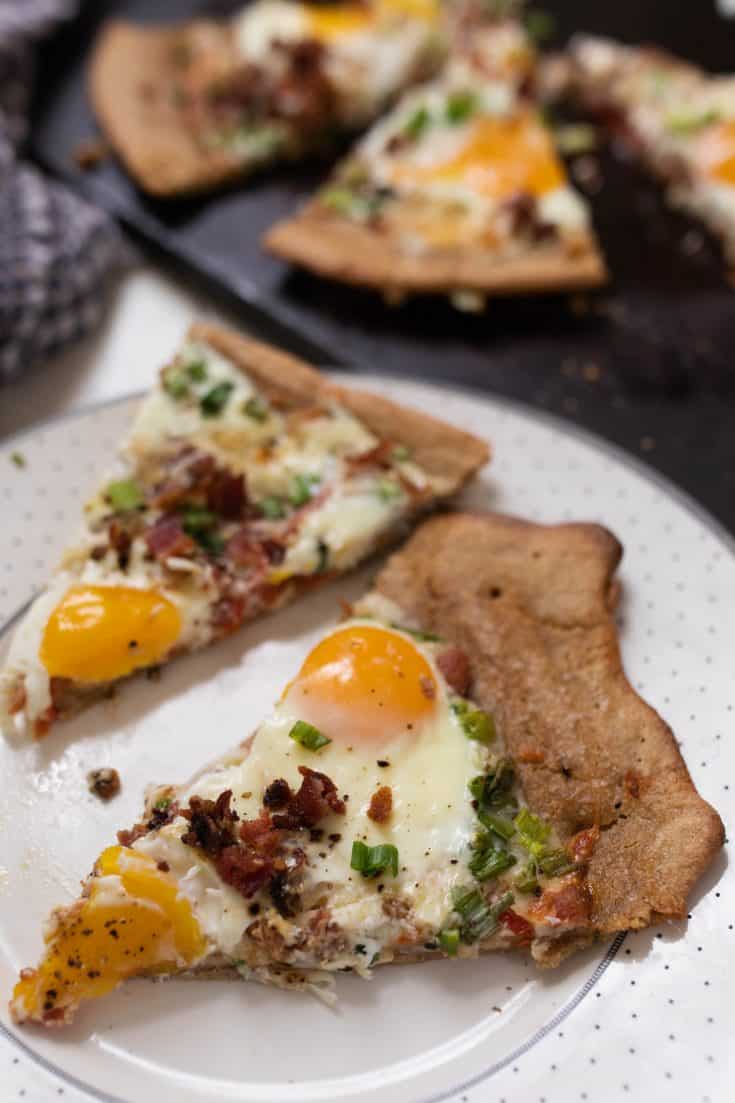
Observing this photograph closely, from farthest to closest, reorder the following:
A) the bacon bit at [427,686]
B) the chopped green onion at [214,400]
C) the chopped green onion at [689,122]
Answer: the chopped green onion at [689,122] < the chopped green onion at [214,400] < the bacon bit at [427,686]

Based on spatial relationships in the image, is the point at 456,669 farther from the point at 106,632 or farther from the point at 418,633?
the point at 106,632

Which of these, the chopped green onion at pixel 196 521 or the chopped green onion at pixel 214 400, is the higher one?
the chopped green onion at pixel 214 400

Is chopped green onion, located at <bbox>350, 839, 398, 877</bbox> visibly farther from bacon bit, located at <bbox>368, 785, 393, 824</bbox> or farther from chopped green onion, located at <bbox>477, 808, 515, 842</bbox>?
chopped green onion, located at <bbox>477, 808, 515, 842</bbox>

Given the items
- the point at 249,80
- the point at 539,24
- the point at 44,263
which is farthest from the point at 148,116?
the point at 539,24

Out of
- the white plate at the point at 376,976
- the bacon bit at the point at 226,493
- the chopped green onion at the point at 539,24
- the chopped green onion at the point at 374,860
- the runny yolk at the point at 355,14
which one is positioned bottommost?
the white plate at the point at 376,976


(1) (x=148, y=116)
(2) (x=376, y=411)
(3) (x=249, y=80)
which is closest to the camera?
(2) (x=376, y=411)

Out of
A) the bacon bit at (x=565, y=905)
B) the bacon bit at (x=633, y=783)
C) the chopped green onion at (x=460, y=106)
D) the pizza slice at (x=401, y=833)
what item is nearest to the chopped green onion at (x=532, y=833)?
the pizza slice at (x=401, y=833)

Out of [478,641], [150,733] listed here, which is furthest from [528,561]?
[150,733]

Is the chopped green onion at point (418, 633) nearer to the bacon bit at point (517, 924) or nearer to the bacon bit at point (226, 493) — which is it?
the bacon bit at point (226, 493)
